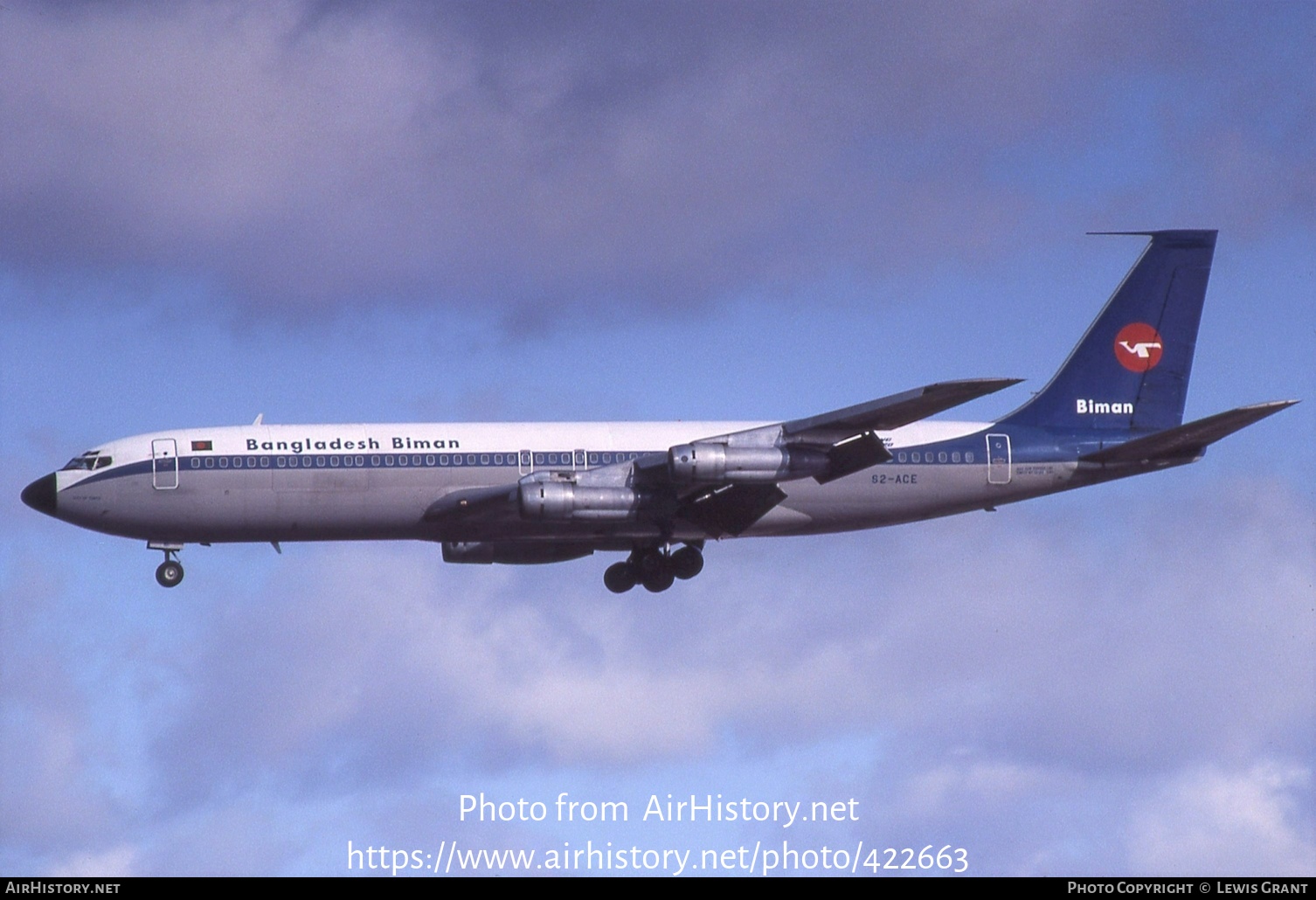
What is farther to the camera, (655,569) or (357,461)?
(655,569)

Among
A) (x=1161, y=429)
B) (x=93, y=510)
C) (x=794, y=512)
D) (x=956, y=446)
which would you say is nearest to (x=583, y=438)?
(x=794, y=512)

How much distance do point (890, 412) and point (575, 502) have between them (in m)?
9.10

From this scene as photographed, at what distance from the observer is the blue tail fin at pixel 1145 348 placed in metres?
53.2

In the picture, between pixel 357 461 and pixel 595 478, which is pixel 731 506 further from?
pixel 357 461

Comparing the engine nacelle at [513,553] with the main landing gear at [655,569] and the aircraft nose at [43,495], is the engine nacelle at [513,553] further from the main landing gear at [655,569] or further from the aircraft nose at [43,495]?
the aircraft nose at [43,495]

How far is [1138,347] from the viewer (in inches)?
2143

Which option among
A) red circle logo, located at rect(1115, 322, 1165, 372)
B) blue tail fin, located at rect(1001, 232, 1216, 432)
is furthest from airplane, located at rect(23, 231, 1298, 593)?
red circle logo, located at rect(1115, 322, 1165, 372)

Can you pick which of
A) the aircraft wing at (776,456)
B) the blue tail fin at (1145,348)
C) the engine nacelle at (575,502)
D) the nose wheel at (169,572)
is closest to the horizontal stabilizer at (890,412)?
the aircraft wing at (776,456)

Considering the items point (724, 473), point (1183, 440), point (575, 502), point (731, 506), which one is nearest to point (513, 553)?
point (575, 502)

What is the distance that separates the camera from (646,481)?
46.7 metres
